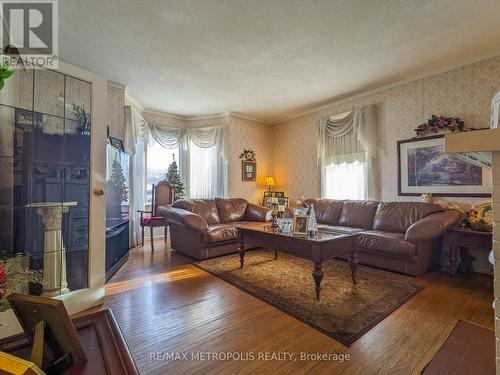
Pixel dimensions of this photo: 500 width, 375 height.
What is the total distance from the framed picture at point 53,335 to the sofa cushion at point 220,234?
2802mm

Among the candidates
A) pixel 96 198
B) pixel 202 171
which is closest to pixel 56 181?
pixel 96 198

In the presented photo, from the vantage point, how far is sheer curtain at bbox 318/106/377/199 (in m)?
4.06

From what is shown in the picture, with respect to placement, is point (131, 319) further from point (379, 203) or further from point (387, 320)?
point (379, 203)

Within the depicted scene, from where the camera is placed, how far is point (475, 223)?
2.78 metres

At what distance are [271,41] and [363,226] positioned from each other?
2.87m

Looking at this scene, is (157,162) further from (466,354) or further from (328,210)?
(466,354)

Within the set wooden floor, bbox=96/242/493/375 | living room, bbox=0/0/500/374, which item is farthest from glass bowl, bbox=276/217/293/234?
wooden floor, bbox=96/242/493/375

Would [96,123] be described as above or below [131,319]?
above

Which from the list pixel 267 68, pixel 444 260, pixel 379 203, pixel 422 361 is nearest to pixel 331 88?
pixel 267 68

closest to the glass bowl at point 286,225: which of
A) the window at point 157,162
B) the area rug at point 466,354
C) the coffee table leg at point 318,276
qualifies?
the coffee table leg at point 318,276

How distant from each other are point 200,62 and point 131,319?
9.69 feet

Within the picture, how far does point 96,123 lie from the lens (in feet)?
6.93

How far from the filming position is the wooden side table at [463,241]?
261 cm

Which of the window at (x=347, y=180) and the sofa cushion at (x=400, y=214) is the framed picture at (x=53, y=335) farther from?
the window at (x=347, y=180)
